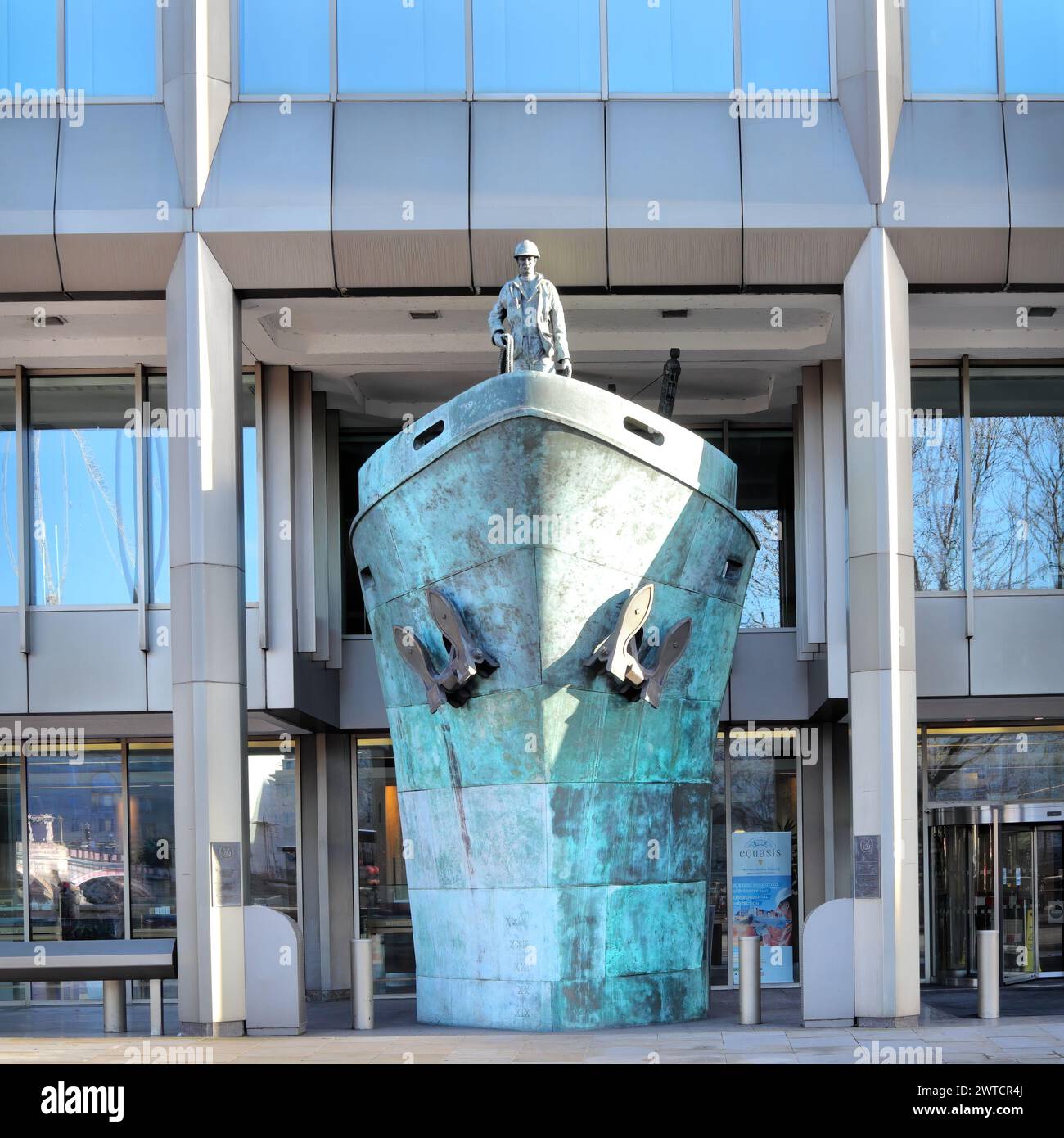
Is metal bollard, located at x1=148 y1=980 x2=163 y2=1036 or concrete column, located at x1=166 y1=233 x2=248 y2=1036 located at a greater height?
concrete column, located at x1=166 y1=233 x2=248 y2=1036

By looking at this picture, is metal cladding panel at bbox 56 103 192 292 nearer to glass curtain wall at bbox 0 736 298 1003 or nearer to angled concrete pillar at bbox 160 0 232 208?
angled concrete pillar at bbox 160 0 232 208

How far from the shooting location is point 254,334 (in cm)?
1689

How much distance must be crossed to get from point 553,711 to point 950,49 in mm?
7467

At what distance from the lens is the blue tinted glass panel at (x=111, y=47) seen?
579 inches

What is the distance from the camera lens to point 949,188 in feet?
47.0

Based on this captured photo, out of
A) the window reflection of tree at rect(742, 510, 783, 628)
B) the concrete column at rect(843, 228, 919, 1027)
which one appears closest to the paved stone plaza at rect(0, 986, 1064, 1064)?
the concrete column at rect(843, 228, 919, 1027)

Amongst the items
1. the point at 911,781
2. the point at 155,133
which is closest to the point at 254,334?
the point at 155,133

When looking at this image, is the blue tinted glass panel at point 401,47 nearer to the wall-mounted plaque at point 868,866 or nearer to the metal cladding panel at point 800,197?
the metal cladding panel at point 800,197

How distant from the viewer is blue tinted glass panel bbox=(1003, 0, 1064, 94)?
48.3 feet

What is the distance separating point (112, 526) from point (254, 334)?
10.5ft

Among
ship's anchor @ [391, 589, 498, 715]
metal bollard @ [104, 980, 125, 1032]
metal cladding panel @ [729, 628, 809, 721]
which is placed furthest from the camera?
metal cladding panel @ [729, 628, 809, 721]

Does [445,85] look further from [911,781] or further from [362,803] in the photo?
[362,803]

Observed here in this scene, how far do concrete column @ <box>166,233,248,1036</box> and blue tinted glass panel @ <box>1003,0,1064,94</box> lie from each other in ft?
25.1

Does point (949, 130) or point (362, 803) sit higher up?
point (949, 130)
